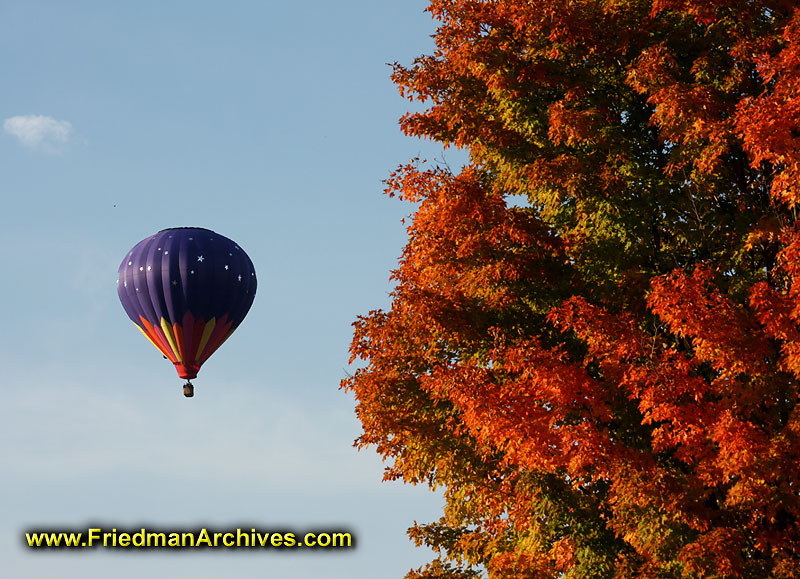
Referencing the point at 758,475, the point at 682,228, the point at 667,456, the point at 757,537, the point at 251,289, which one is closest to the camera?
the point at 758,475

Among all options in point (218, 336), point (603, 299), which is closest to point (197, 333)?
point (218, 336)

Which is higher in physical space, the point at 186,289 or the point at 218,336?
the point at 186,289

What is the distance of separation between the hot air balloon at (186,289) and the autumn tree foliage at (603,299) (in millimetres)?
22566

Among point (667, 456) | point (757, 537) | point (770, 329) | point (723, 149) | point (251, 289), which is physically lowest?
point (757, 537)

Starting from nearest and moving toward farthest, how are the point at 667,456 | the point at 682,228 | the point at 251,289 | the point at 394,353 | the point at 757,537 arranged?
the point at 757,537 < the point at 667,456 < the point at 682,228 < the point at 394,353 < the point at 251,289

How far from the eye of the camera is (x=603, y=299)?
17.2 metres

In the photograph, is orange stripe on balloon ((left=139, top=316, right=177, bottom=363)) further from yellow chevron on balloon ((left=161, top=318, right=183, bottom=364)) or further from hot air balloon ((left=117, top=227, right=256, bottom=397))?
yellow chevron on balloon ((left=161, top=318, right=183, bottom=364))

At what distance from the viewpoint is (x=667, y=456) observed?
1658cm

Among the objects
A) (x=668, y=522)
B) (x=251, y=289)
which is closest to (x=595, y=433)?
(x=668, y=522)

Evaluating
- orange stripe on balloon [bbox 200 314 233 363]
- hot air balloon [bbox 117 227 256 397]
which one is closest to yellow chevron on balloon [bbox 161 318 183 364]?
hot air balloon [bbox 117 227 256 397]

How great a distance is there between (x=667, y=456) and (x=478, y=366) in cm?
345

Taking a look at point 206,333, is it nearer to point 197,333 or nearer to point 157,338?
point 197,333

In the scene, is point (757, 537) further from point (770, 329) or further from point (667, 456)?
point (770, 329)

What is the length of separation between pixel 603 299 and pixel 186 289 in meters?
26.9
